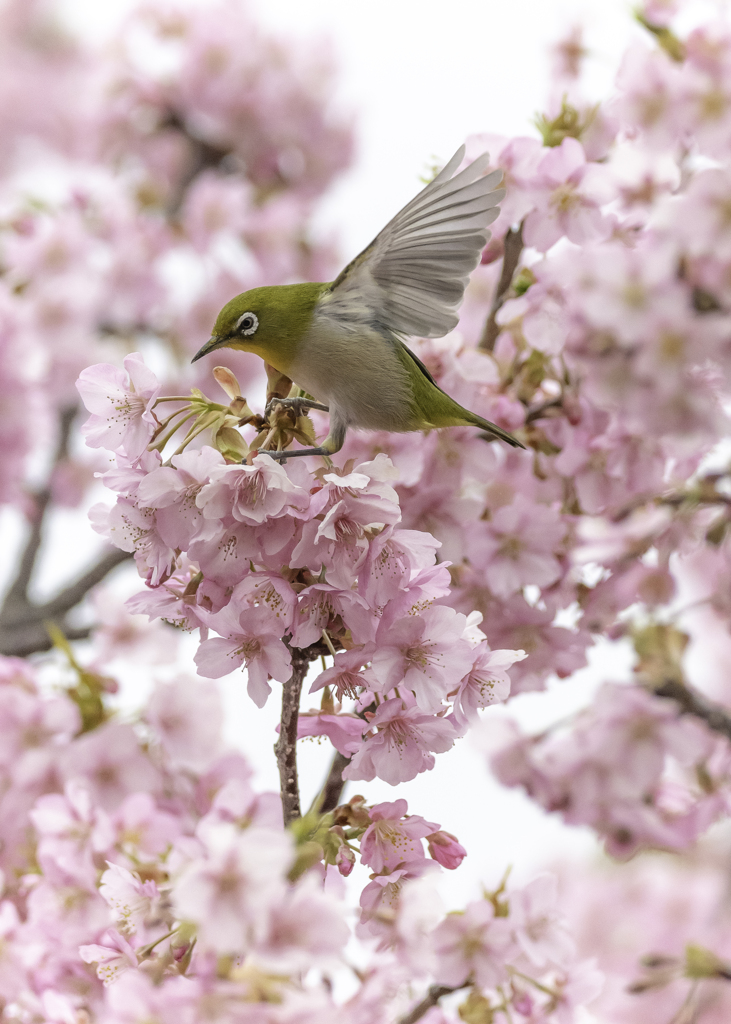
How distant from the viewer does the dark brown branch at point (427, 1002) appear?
1154 millimetres

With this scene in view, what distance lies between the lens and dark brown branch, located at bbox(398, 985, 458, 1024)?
1.15 m

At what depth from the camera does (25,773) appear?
1.77 meters

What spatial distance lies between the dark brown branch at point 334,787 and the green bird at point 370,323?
40 centimetres

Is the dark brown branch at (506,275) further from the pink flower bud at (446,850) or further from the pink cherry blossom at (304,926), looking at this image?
the pink cherry blossom at (304,926)

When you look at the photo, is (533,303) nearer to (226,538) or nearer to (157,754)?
(226,538)

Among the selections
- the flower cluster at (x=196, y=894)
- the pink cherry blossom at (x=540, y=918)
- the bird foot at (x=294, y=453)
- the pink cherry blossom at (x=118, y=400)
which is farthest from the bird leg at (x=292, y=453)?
the pink cherry blossom at (x=540, y=918)

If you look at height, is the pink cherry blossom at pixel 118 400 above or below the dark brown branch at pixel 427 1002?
above

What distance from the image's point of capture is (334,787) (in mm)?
1117

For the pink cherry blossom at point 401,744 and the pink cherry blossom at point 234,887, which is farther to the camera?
the pink cherry blossom at point 401,744

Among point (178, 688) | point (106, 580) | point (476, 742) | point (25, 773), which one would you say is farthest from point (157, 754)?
point (106, 580)

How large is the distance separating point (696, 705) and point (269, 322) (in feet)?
3.43

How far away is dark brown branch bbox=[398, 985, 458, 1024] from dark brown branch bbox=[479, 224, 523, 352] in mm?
1016

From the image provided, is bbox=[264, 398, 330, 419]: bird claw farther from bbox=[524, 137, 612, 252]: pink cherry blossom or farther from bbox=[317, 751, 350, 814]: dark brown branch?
bbox=[524, 137, 612, 252]: pink cherry blossom

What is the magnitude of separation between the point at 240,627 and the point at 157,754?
45.3 inches
